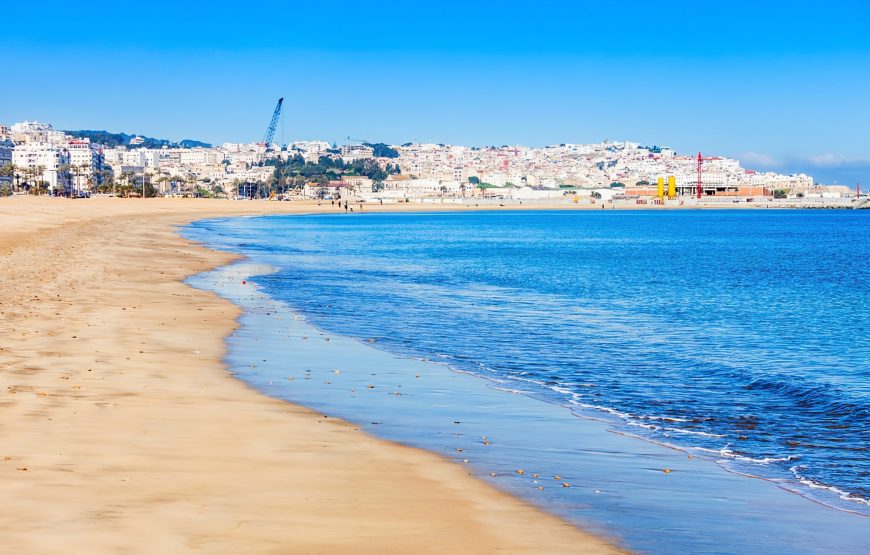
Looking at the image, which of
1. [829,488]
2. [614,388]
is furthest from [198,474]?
[614,388]

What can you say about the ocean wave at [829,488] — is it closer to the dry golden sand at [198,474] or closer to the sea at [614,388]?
the sea at [614,388]

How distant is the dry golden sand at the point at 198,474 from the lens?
5.99m

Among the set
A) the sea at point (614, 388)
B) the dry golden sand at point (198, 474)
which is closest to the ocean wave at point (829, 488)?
the sea at point (614, 388)

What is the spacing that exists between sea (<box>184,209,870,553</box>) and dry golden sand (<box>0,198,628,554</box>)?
59cm

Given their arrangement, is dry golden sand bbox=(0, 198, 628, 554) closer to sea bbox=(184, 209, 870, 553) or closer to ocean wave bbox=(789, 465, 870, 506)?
sea bbox=(184, 209, 870, 553)

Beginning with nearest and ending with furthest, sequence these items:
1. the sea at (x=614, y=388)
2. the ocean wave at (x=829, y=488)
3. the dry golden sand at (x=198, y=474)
Result: 1. the dry golden sand at (x=198, y=474)
2. the sea at (x=614, y=388)
3. the ocean wave at (x=829, y=488)

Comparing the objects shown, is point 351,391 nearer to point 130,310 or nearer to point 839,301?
point 130,310

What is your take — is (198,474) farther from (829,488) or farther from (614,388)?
(614,388)

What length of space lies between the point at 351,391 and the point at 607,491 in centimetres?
506

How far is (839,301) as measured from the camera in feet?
95.4

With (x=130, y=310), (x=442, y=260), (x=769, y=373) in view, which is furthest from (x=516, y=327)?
(x=442, y=260)

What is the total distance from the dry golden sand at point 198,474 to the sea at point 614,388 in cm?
59

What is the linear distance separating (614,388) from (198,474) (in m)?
7.34

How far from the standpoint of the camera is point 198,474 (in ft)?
24.4
